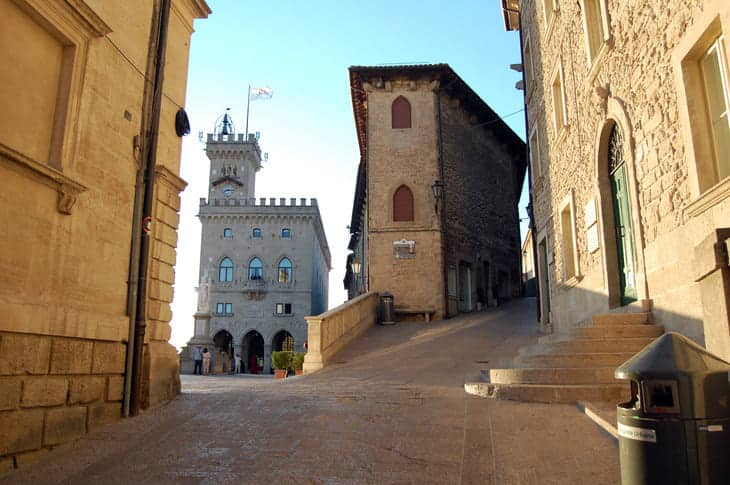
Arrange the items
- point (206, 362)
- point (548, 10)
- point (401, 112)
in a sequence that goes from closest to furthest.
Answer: point (548, 10) → point (401, 112) → point (206, 362)

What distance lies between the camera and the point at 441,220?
23.0 meters

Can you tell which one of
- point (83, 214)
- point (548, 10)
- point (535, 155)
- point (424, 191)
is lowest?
point (83, 214)

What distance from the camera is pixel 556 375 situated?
282 inches

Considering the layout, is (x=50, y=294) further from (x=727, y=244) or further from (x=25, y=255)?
(x=727, y=244)

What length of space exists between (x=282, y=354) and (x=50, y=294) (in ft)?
51.7

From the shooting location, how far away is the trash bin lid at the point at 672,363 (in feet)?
9.89

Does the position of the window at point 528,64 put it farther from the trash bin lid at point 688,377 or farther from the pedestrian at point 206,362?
the pedestrian at point 206,362

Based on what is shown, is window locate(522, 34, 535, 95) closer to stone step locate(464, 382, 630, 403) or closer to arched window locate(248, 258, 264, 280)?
stone step locate(464, 382, 630, 403)

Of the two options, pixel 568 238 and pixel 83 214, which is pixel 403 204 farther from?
pixel 83 214

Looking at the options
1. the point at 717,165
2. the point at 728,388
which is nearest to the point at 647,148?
the point at 717,165

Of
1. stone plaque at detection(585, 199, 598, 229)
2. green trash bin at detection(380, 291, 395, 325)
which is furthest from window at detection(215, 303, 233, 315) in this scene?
stone plaque at detection(585, 199, 598, 229)

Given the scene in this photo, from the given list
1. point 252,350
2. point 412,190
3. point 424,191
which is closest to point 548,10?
point 424,191

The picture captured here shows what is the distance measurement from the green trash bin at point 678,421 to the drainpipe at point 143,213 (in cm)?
616

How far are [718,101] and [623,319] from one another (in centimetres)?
314
